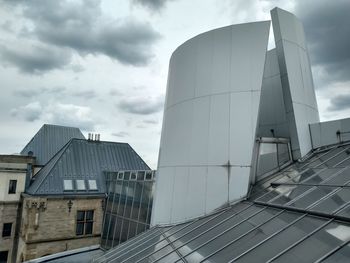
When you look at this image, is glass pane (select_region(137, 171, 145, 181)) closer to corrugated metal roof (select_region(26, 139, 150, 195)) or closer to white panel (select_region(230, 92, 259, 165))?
corrugated metal roof (select_region(26, 139, 150, 195))

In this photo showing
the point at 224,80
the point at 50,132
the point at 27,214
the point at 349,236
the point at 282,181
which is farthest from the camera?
the point at 50,132

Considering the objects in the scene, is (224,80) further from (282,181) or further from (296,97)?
(282,181)

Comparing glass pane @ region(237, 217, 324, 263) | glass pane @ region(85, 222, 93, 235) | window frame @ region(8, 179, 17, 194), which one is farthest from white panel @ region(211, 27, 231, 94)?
window frame @ region(8, 179, 17, 194)

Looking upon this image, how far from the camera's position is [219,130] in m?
9.98

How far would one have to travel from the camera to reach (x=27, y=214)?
70.2ft

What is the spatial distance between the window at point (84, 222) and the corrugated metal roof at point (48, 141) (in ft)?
30.1

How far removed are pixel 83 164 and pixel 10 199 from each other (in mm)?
6777

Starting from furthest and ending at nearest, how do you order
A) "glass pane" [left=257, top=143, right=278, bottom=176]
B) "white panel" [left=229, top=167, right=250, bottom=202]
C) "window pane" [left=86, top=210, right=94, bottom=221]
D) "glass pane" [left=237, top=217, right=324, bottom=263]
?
"window pane" [left=86, top=210, right=94, bottom=221] → "glass pane" [left=257, top=143, right=278, bottom=176] → "white panel" [left=229, top=167, right=250, bottom=202] → "glass pane" [left=237, top=217, right=324, bottom=263]

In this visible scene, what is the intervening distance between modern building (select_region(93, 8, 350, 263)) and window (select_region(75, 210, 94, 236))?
47.3 ft

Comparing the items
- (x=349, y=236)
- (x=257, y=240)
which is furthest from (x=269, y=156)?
(x=349, y=236)

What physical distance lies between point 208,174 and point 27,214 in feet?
59.4

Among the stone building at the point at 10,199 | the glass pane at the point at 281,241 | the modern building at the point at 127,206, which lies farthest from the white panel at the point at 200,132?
the stone building at the point at 10,199

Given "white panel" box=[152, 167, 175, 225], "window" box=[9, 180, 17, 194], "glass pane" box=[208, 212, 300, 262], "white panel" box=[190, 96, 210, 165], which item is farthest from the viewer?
"window" box=[9, 180, 17, 194]

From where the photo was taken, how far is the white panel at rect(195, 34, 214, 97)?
10781mm
